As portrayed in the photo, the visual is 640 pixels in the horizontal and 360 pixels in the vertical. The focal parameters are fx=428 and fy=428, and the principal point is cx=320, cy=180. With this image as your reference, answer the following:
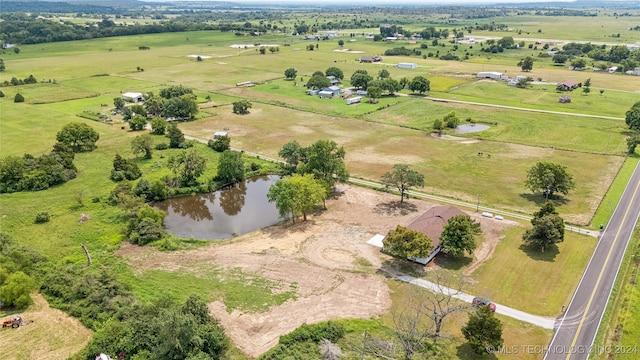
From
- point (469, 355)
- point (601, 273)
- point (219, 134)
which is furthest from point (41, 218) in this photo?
point (601, 273)

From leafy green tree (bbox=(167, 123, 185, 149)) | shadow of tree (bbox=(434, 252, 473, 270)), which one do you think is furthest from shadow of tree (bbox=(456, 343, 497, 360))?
leafy green tree (bbox=(167, 123, 185, 149))

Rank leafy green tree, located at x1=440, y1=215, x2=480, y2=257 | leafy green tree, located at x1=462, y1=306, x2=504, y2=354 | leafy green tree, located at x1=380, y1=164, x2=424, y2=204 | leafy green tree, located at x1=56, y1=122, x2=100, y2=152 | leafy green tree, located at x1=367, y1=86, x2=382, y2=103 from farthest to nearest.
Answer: leafy green tree, located at x1=367, y1=86, x2=382, y2=103, leafy green tree, located at x1=56, y1=122, x2=100, y2=152, leafy green tree, located at x1=380, y1=164, x2=424, y2=204, leafy green tree, located at x1=440, y1=215, x2=480, y2=257, leafy green tree, located at x1=462, y1=306, x2=504, y2=354

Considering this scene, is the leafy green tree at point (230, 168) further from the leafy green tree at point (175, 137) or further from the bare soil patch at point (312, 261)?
the leafy green tree at point (175, 137)

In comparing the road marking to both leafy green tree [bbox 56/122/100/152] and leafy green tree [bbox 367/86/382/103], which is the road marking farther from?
leafy green tree [bbox 56/122/100/152]

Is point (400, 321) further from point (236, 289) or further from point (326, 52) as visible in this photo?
point (326, 52)

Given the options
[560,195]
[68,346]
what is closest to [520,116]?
[560,195]

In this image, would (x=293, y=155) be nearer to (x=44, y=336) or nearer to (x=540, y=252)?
(x=540, y=252)
